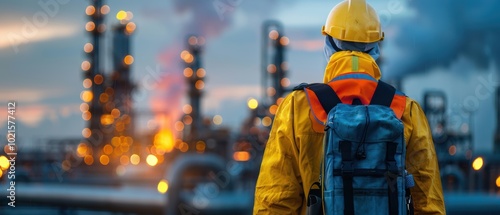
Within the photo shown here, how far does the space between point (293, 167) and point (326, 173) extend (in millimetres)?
262

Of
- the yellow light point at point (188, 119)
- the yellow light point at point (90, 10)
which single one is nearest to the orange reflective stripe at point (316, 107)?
the yellow light point at point (188, 119)

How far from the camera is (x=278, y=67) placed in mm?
46500

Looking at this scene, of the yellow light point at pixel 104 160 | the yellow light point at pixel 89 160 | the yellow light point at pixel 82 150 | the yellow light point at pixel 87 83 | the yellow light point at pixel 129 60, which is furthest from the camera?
the yellow light point at pixel 82 150

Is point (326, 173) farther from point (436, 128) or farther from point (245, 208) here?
point (436, 128)

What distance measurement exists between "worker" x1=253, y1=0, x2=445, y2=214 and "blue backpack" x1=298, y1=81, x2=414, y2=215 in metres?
0.19

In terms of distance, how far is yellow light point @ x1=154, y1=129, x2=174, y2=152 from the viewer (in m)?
49.2

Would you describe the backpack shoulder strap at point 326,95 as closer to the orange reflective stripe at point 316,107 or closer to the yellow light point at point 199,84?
the orange reflective stripe at point 316,107

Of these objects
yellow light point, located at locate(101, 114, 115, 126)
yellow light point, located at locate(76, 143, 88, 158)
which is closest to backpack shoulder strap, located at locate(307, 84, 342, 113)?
yellow light point, located at locate(101, 114, 115, 126)

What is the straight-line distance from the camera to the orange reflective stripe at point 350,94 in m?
4.05

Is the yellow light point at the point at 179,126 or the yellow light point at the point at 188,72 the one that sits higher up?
the yellow light point at the point at 188,72

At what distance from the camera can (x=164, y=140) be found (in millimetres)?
50000

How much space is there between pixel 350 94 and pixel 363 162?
1.16 ft

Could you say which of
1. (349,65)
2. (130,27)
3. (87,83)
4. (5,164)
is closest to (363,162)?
(349,65)

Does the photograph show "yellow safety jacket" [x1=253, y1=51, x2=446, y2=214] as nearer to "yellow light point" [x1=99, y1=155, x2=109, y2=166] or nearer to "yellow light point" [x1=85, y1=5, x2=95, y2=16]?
"yellow light point" [x1=99, y1=155, x2=109, y2=166]
